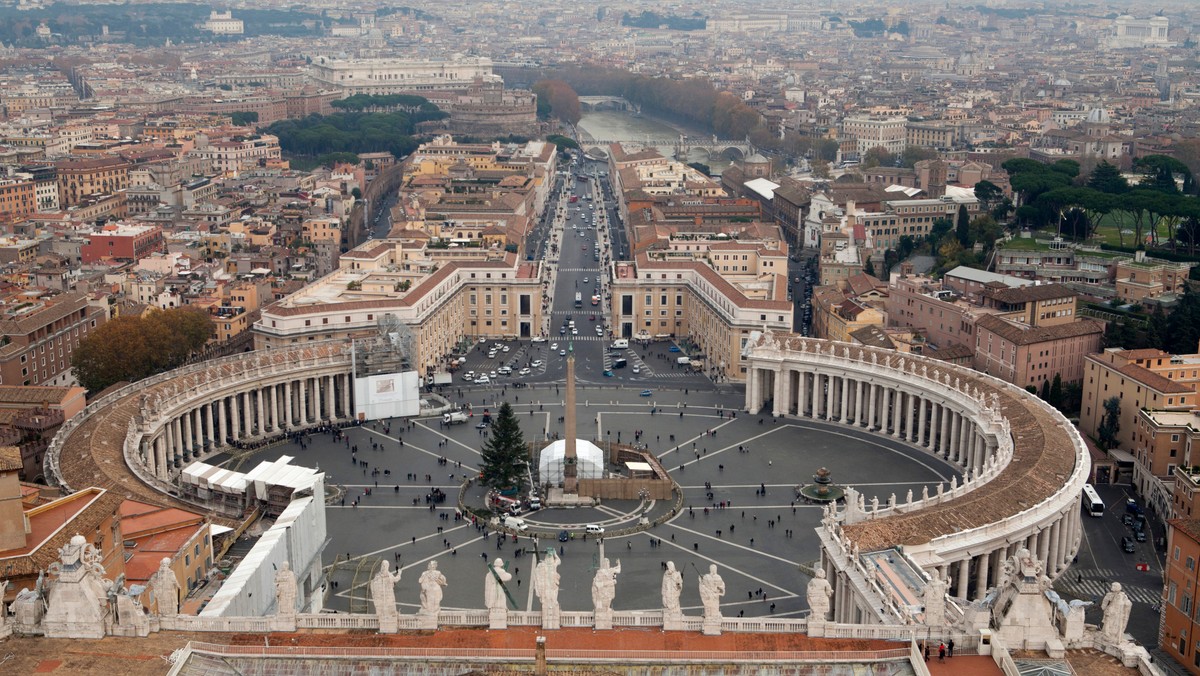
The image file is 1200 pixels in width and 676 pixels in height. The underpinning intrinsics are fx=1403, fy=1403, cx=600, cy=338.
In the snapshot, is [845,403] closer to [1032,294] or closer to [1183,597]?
[1032,294]

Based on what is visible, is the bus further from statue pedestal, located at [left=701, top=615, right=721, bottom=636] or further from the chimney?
the chimney

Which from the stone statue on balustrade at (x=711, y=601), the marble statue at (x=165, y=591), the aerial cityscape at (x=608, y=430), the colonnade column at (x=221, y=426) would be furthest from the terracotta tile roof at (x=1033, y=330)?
the marble statue at (x=165, y=591)

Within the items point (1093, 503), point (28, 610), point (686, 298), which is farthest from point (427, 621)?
point (686, 298)

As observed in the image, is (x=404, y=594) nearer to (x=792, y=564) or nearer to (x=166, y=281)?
(x=792, y=564)

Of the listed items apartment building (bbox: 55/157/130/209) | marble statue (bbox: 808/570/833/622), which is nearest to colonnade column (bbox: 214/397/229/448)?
marble statue (bbox: 808/570/833/622)

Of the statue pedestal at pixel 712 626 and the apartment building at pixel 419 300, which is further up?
the statue pedestal at pixel 712 626

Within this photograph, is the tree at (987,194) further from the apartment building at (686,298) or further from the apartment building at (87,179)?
the apartment building at (87,179)
